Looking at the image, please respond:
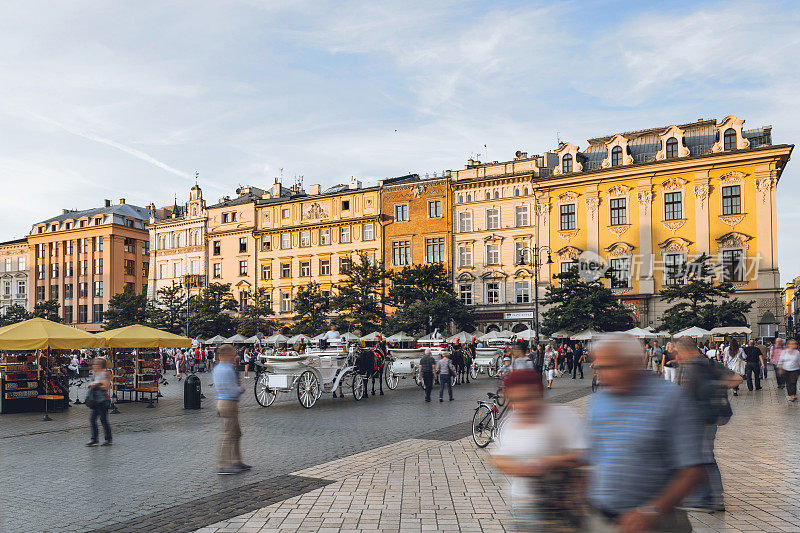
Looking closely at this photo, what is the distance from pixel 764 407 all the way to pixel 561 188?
39.3 meters

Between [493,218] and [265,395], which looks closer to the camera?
[265,395]

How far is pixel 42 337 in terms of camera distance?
60.6ft

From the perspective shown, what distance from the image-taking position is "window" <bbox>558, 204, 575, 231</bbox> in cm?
5541

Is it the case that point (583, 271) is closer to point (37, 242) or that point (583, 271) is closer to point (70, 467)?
point (70, 467)

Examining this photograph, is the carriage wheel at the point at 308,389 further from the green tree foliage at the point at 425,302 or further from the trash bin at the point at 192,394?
the green tree foliage at the point at 425,302

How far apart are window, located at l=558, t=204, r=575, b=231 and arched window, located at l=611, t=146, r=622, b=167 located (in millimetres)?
4595

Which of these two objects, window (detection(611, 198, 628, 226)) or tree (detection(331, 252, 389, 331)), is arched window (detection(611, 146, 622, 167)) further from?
tree (detection(331, 252, 389, 331))

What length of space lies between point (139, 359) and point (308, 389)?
658cm

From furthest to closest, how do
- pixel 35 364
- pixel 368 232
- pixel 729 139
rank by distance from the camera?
pixel 368 232 < pixel 729 139 < pixel 35 364

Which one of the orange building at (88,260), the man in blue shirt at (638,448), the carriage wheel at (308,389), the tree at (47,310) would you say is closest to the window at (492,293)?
the carriage wheel at (308,389)

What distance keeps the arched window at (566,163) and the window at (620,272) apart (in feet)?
27.3

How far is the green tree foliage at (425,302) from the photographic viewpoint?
51.0m

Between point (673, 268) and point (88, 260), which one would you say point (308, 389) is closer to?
point (673, 268)

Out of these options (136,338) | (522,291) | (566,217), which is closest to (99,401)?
(136,338)
